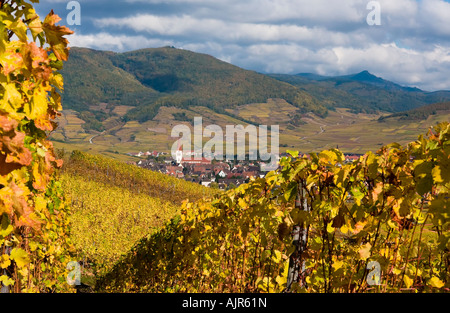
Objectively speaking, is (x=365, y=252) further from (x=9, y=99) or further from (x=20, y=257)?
(x=9, y=99)

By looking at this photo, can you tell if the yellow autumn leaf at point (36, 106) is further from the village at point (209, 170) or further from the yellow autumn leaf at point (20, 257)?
the village at point (209, 170)

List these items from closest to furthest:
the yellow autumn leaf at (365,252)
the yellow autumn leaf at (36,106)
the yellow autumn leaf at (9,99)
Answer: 1. the yellow autumn leaf at (9,99)
2. the yellow autumn leaf at (36,106)
3. the yellow autumn leaf at (365,252)

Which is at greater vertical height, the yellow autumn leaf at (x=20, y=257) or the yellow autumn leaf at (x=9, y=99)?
the yellow autumn leaf at (x=9, y=99)

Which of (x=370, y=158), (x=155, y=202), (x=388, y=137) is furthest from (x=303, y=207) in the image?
(x=388, y=137)

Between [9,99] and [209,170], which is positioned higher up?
[9,99]

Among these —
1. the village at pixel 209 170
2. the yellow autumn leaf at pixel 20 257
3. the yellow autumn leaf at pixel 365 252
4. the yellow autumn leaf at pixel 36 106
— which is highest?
the yellow autumn leaf at pixel 36 106

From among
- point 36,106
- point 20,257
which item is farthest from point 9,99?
point 20,257

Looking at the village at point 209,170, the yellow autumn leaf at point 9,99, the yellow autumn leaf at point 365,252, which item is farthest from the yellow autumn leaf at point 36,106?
the village at point 209,170

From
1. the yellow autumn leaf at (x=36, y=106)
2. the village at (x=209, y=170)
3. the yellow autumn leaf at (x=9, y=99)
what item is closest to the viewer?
the yellow autumn leaf at (x=9, y=99)

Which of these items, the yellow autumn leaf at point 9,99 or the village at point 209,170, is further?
the village at point 209,170

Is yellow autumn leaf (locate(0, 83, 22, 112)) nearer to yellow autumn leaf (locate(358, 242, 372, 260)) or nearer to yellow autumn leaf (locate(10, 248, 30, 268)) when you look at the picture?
yellow autumn leaf (locate(10, 248, 30, 268))

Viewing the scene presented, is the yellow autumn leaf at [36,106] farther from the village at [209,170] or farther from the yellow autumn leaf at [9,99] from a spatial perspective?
the village at [209,170]

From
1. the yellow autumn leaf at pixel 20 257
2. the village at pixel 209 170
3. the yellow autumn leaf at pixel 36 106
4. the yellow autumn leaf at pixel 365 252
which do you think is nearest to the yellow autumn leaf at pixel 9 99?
the yellow autumn leaf at pixel 36 106

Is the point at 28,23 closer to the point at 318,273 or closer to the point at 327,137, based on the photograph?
the point at 318,273
